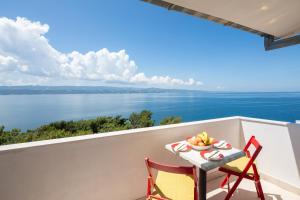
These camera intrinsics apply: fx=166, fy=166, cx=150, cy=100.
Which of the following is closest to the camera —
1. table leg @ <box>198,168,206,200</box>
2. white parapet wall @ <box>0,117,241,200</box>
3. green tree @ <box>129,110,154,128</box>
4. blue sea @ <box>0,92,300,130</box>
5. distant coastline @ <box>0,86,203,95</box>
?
white parapet wall @ <box>0,117,241,200</box>

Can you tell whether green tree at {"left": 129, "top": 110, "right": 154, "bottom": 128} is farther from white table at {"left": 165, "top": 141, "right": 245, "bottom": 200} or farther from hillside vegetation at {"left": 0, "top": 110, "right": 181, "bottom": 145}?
white table at {"left": 165, "top": 141, "right": 245, "bottom": 200}

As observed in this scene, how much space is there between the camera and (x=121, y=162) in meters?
2.01

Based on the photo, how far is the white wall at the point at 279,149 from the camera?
8.19ft

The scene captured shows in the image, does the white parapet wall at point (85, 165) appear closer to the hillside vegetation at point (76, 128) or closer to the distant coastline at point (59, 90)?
the hillside vegetation at point (76, 128)

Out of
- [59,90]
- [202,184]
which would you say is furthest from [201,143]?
[59,90]

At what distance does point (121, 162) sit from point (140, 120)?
27.6 feet

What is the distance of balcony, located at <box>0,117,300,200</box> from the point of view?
4.95 feet

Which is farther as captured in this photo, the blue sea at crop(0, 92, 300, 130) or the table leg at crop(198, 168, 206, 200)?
the blue sea at crop(0, 92, 300, 130)

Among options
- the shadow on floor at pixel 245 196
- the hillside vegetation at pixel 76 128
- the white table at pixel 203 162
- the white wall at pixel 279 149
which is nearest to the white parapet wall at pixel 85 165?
the white table at pixel 203 162

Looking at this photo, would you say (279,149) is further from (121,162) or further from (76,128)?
(76,128)

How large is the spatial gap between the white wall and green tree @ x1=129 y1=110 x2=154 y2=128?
7156 millimetres

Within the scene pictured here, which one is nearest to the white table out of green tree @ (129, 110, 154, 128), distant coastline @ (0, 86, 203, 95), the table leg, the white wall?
the table leg

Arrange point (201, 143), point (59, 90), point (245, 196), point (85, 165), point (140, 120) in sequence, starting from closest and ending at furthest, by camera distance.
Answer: point (85, 165) < point (201, 143) < point (245, 196) < point (140, 120) < point (59, 90)

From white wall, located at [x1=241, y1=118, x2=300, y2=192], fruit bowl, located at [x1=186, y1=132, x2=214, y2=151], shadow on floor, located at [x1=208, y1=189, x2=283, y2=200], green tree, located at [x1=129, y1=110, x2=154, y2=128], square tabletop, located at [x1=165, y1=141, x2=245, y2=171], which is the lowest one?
green tree, located at [x1=129, y1=110, x2=154, y2=128]
